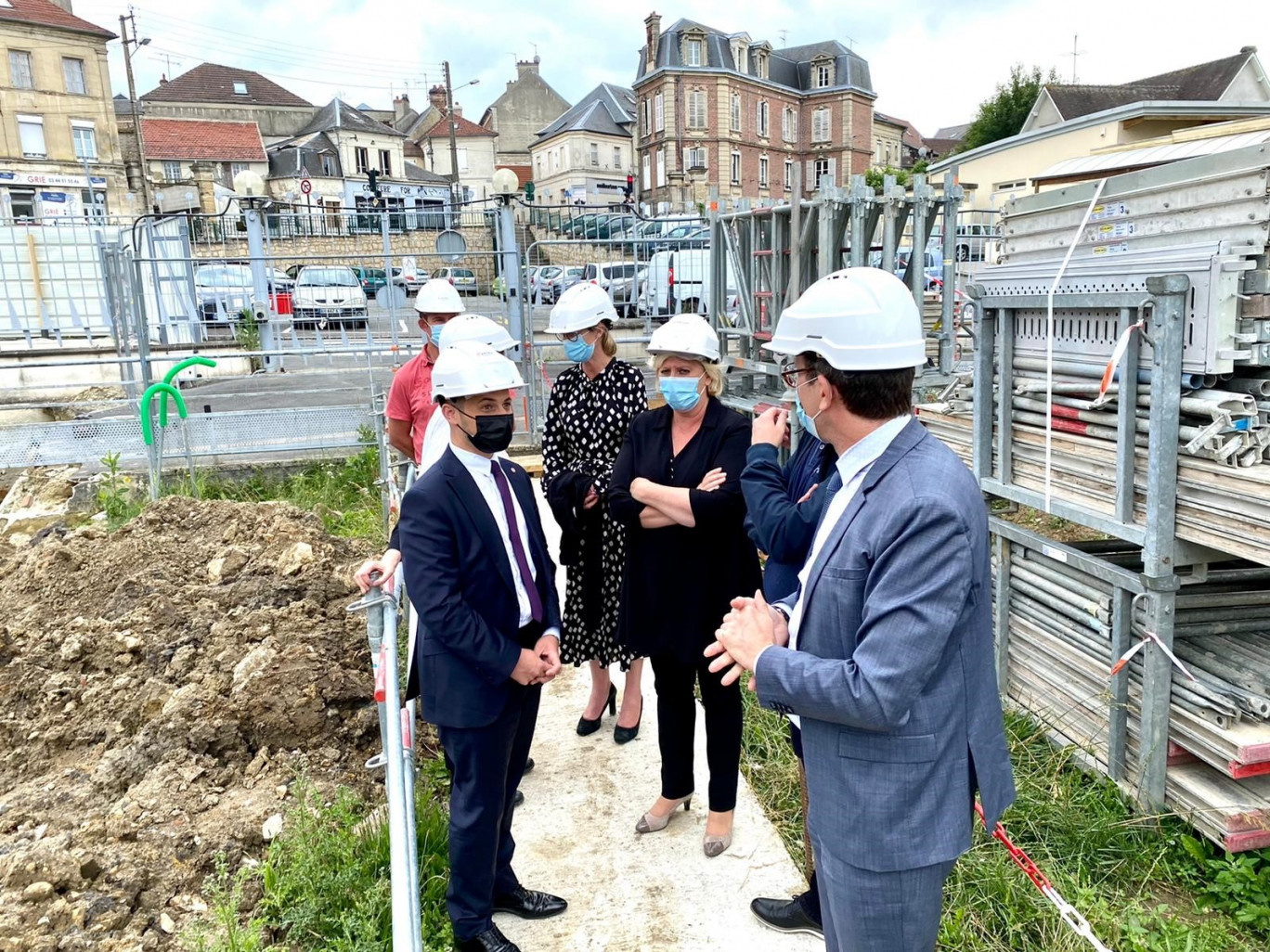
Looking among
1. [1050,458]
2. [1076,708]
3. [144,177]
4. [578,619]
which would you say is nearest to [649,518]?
[578,619]

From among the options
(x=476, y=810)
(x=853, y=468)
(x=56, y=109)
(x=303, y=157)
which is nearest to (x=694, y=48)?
(x=303, y=157)

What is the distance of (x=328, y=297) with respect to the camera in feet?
50.7

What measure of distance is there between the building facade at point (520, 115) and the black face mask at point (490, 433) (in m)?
71.7

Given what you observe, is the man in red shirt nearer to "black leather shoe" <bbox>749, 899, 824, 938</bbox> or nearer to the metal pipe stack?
"black leather shoe" <bbox>749, 899, 824, 938</bbox>

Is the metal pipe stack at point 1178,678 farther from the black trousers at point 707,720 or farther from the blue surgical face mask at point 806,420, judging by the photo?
the blue surgical face mask at point 806,420

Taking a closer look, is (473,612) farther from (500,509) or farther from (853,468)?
(853,468)

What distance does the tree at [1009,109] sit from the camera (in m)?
42.2

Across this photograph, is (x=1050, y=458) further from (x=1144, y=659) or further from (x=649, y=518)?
(x=649, y=518)

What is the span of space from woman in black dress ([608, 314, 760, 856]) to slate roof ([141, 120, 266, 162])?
56.6m

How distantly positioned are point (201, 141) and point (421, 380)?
188 feet

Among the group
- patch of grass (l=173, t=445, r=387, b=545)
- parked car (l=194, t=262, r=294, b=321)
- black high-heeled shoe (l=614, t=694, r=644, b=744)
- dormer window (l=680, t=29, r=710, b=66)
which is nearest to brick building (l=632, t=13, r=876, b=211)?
dormer window (l=680, t=29, r=710, b=66)

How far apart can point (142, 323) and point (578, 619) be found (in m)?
8.17

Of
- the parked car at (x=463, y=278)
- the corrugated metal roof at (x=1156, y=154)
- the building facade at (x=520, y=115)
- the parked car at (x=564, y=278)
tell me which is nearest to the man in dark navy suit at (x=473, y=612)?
the corrugated metal roof at (x=1156, y=154)

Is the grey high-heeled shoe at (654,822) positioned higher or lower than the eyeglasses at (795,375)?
lower
